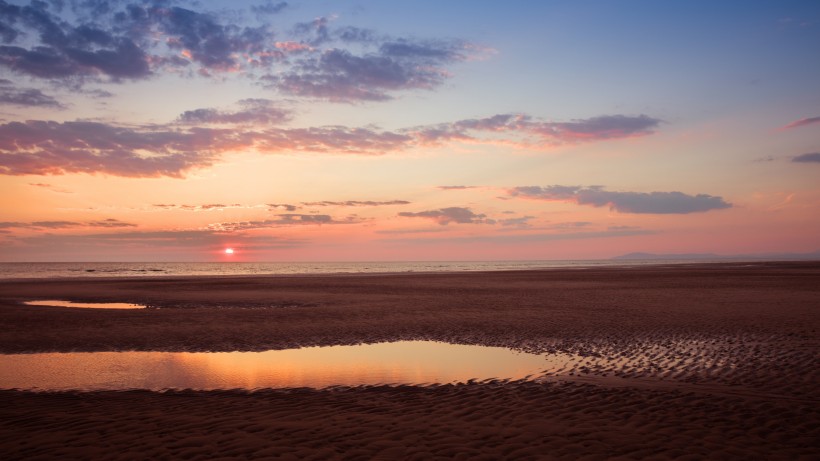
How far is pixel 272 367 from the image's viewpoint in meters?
15.4

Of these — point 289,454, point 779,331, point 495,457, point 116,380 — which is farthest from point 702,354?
point 116,380

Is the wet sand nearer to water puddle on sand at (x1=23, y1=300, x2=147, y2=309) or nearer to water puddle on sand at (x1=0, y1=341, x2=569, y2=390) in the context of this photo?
water puddle on sand at (x1=0, y1=341, x2=569, y2=390)

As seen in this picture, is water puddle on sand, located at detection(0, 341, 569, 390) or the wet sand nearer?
the wet sand

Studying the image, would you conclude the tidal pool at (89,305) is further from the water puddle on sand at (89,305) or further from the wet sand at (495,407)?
the wet sand at (495,407)

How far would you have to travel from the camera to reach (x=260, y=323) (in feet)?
83.3

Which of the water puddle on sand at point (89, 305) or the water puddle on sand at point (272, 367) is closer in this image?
the water puddle on sand at point (272, 367)

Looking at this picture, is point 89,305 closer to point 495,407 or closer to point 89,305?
point 89,305

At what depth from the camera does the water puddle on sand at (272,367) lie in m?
13.3

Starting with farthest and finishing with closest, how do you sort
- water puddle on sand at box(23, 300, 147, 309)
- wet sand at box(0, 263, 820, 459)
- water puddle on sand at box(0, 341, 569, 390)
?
water puddle on sand at box(23, 300, 147, 309) → water puddle on sand at box(0, 341, 569, 390) → wet sand at box(0, 263, 820, 459)

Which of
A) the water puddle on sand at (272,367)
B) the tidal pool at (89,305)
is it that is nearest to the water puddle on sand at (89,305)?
the tidal pool at (89,305)

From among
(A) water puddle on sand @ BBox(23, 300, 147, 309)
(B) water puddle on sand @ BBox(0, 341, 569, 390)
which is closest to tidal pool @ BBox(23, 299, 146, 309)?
(A) water puddle on sand @ BBox(23, 300, 147, 309)

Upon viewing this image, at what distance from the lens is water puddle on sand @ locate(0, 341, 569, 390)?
13281 mm

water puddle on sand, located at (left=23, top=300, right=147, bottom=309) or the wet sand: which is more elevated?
water puddle on sand, located at (left=23, top=300, right=147, bottom=309)

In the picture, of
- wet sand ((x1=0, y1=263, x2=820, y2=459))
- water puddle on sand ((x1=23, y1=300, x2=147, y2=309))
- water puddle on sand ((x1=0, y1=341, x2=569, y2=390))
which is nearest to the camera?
wet sand ((x1=0, y1=263, x2=820, y2=459))
